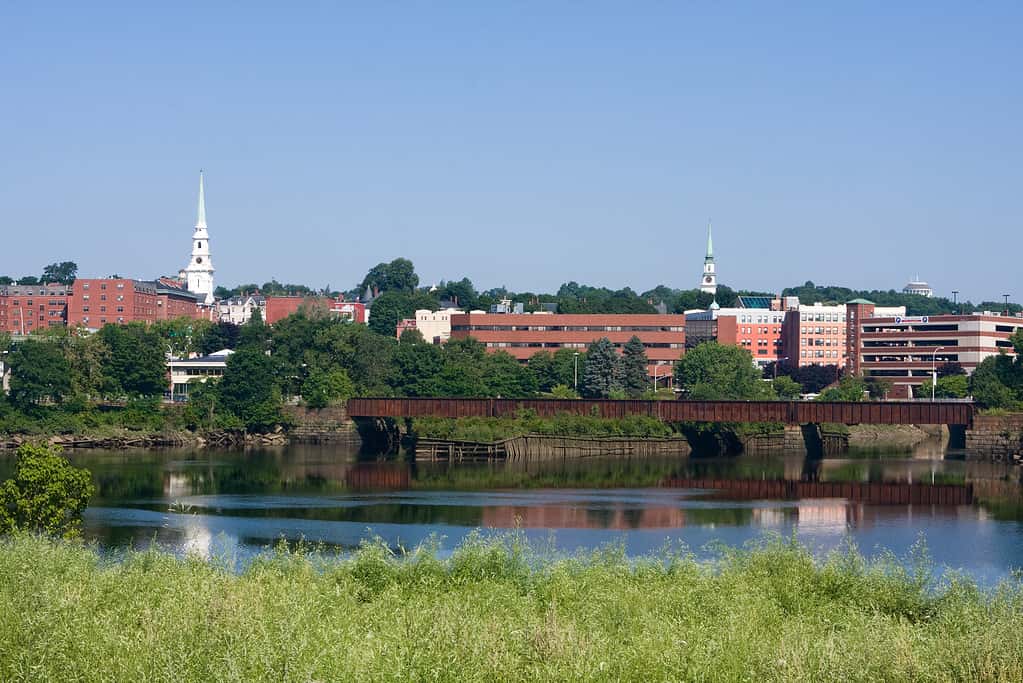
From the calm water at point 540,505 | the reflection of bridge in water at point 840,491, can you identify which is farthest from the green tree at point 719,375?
the reflection of bridge in water at point 840,491

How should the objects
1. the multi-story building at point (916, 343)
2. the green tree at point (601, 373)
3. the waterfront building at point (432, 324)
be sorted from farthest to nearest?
the waterfront building at point (432, 324), the multi-story building at point (916, 343), the green tree at point (601, 373)

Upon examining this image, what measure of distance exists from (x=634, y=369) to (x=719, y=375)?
41.1 feet

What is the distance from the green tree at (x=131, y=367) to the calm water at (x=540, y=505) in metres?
25.8

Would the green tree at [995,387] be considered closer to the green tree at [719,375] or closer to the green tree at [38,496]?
the green tree at [719,375]

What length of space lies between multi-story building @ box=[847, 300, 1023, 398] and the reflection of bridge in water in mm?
94301

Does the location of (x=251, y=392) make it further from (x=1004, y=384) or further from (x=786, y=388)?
(x=786, y=388)

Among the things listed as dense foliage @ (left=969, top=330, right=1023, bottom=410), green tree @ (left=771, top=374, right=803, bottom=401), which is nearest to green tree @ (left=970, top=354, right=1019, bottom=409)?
dense foliage @ (left=969, top=330, right=1023, bottom=410)

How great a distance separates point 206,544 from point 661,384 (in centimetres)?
12255

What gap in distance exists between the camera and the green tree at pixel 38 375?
122 m

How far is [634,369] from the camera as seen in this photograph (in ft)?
529

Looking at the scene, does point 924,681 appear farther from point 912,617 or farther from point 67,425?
point 67,425

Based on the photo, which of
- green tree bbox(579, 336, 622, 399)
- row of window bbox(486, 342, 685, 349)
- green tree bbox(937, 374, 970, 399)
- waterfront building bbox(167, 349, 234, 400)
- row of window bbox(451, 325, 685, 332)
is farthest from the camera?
row of window bbox(451, 325, 685, 332)

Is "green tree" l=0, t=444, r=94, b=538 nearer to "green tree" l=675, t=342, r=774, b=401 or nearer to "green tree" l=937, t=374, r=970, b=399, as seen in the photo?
"green tree" l=675, t=342, r=774, b=401

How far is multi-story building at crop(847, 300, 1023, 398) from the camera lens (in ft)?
596
